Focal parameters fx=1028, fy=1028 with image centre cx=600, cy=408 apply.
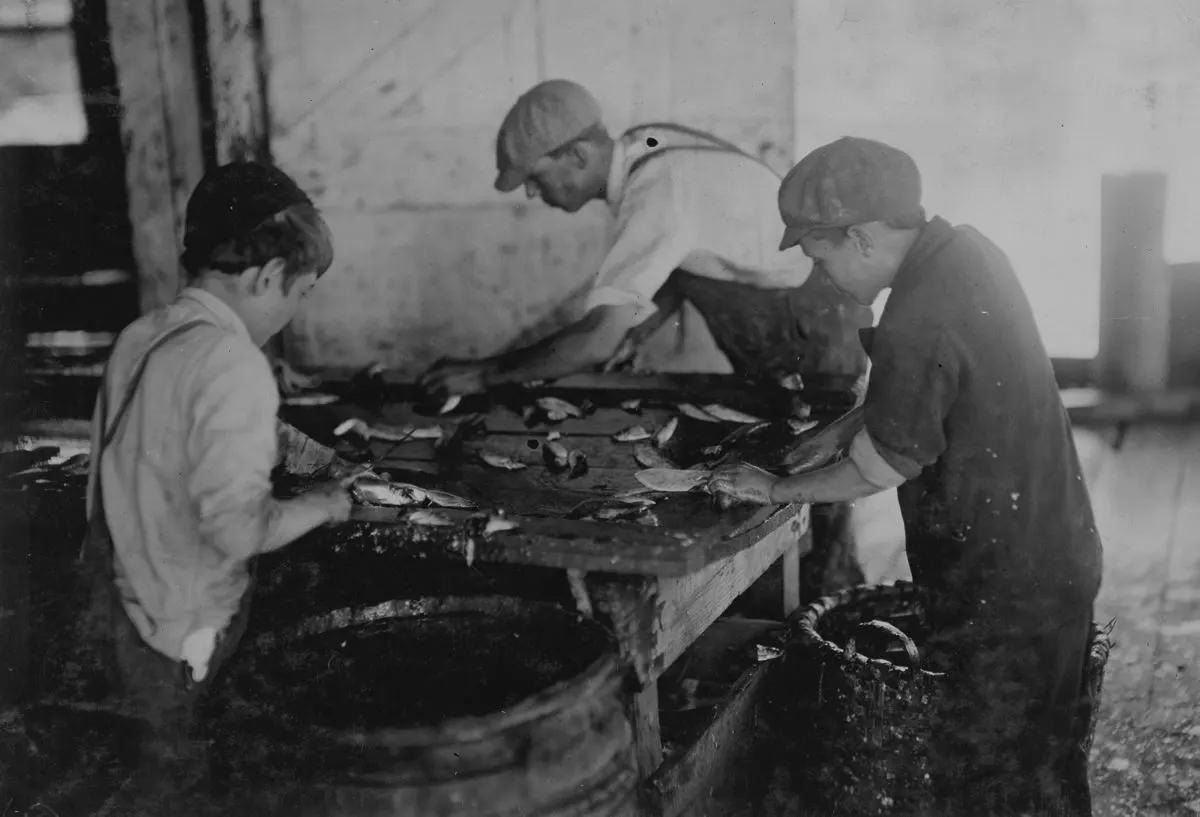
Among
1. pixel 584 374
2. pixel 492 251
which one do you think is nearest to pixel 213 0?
pixel 492 251

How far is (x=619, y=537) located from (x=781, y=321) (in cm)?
194

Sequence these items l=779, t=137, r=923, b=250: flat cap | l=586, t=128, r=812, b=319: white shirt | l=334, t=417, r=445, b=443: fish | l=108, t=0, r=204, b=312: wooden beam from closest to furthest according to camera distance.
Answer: l=779, t=137, r=923, b=250: flat cap < l=334, t=417, r=445, b=443: fish < l=586, t=128, r=812, b=319: white shirt < l=108, t=0, r=204, b=312: wooden beam

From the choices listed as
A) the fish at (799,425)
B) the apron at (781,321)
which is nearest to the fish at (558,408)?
the fish at (799,425)

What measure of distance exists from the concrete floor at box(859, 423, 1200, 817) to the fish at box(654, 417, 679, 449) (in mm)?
1468

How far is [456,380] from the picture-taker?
10.9 ft

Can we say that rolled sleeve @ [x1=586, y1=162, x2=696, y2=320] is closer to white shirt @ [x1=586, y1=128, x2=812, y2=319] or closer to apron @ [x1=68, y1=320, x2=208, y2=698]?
white shirt @ [x1=586, y1=128, x2=812, y2=319]

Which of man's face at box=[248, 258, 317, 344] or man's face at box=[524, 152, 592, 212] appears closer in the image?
man's face at box=[248, 258, 317, 344]

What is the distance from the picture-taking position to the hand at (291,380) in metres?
3.54

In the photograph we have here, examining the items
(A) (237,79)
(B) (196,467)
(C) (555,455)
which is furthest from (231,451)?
(A) (237,79)

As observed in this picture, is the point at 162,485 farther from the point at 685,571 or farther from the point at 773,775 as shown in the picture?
the point at 773,775

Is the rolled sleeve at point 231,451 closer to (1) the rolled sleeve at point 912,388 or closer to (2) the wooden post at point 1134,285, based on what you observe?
(1) the rolled sleeve at point 912,388

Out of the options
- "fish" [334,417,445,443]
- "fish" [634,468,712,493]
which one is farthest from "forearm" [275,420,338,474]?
"fish" [634,468,712,493]

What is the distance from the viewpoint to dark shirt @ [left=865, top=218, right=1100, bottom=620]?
6.82ft

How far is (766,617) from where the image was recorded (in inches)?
130
